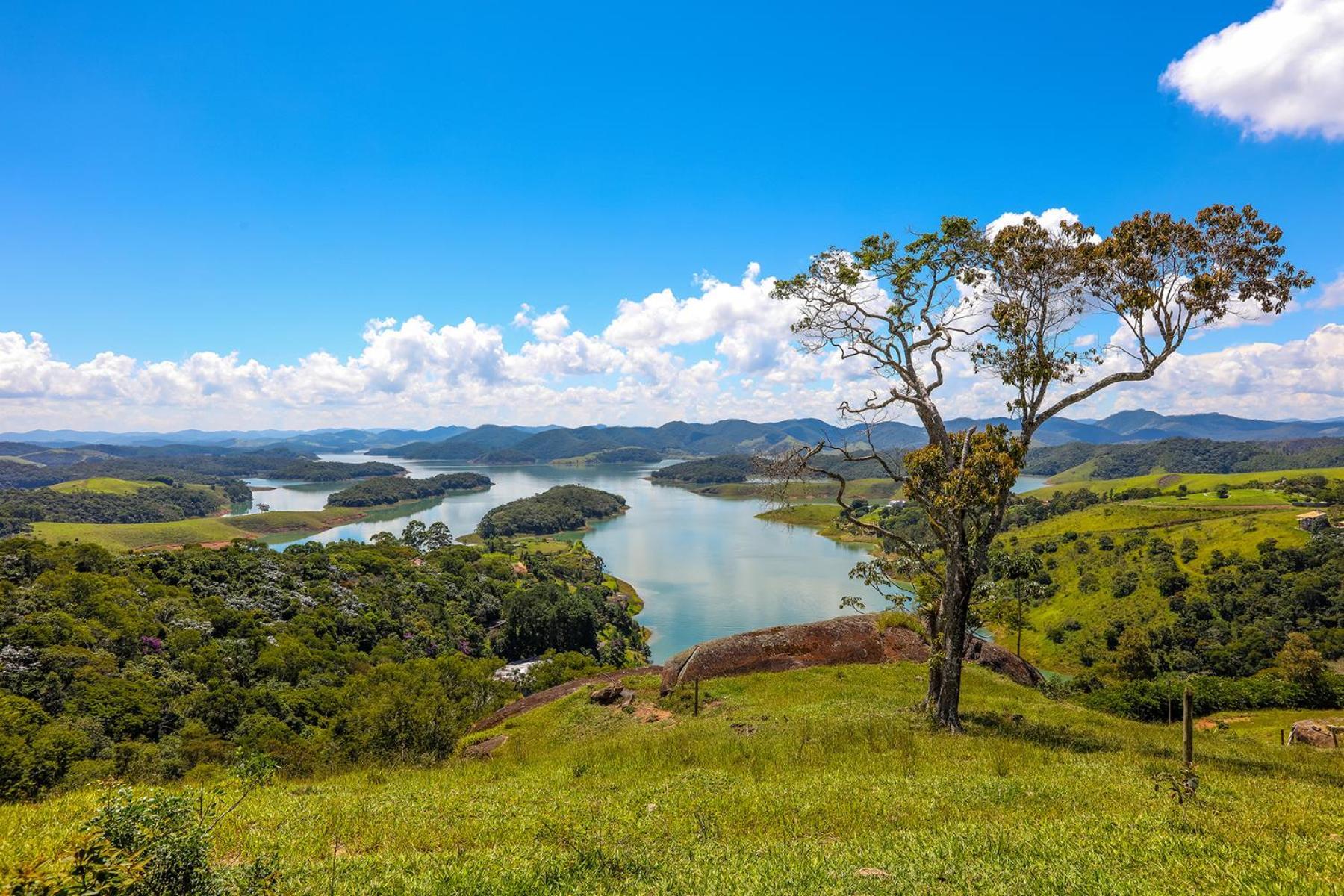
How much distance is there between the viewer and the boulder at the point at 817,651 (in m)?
25.3

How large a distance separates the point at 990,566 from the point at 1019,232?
871cm

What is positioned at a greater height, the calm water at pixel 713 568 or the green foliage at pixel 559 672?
the green foliage at pixel 559 672

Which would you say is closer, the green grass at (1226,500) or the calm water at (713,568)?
the calm water at (713,568)

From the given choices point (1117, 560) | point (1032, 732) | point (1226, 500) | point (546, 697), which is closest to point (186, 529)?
point (546, 697)

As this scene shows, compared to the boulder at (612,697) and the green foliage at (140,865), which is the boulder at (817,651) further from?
the green foliage at (140,865)

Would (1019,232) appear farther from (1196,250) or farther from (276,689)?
(276,689)

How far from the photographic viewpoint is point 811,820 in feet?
28.4

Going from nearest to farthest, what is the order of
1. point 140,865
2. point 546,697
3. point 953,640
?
point 140,865
point 953,640
point 546,697

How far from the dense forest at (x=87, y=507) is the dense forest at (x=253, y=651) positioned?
130807 millimetres

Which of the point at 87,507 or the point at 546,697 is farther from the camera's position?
the point at 87,507

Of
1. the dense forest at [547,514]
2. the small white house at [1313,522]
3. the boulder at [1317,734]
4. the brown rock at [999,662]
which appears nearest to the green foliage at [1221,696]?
the brown rock at [999,662]

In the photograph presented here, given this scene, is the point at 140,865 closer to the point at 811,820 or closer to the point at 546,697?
the point at 811,820

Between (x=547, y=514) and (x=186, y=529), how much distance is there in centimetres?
9099

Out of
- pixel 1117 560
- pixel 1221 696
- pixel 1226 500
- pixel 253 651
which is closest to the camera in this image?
pixel 1221 696
